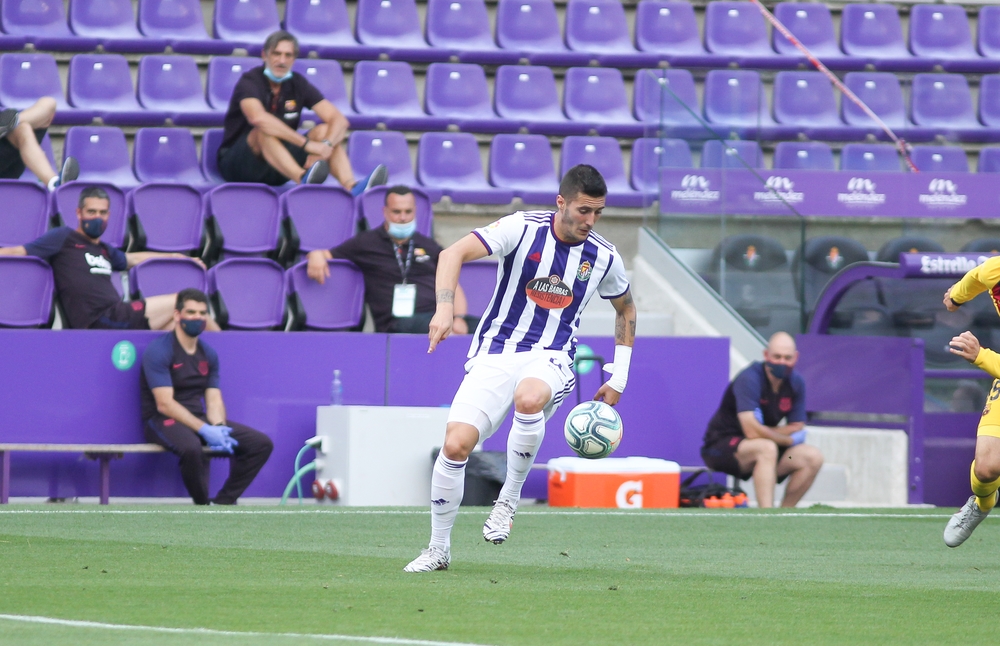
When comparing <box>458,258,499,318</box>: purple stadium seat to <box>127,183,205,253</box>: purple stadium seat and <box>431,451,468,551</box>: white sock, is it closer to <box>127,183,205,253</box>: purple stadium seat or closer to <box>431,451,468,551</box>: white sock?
<box>127,183,205,253</box>: purple stadium seat

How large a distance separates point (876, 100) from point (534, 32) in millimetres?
3819

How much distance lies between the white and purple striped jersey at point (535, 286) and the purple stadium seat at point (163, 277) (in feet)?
18.1

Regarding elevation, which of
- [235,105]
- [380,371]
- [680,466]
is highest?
[235,105]

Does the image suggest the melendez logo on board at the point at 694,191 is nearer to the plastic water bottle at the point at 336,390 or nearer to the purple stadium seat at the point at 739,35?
the purple stadium seat at the point at 739,35

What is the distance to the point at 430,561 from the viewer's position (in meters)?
6.72

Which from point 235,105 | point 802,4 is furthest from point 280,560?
point 802,4

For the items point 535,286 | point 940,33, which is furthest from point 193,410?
point 940,33

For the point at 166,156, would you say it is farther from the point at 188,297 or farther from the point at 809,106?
the point at 809,106

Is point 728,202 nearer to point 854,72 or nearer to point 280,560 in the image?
point 854,72

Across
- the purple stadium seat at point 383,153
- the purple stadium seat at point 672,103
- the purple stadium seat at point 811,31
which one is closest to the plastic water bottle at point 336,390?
the purple stadium seat at point 383,153

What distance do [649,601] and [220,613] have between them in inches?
66.0

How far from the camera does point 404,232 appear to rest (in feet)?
40.4

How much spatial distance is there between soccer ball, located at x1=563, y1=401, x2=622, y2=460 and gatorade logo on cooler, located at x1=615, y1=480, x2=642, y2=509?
4.60m

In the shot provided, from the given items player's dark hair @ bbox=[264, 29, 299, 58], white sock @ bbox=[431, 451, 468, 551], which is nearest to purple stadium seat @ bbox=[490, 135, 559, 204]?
player's dark hair @ bbox=[264, 29, 299, 58]
